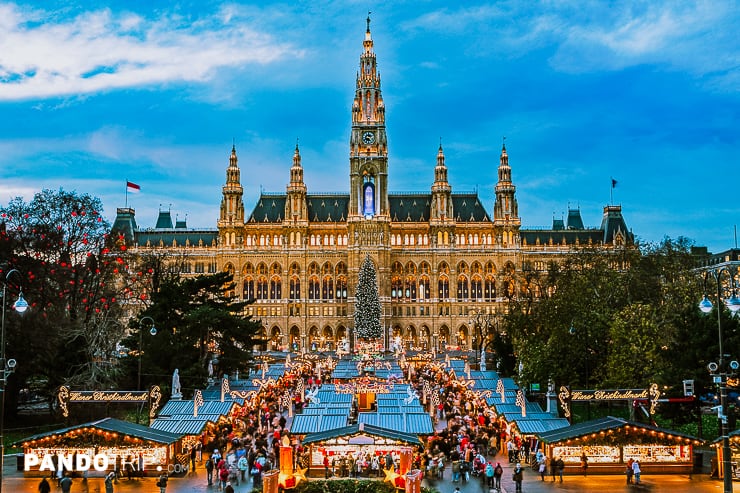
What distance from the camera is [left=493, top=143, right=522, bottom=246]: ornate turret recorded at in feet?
369

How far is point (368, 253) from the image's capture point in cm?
10912

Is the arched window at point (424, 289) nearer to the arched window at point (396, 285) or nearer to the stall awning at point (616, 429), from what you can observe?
the arched window at point (396, 285)

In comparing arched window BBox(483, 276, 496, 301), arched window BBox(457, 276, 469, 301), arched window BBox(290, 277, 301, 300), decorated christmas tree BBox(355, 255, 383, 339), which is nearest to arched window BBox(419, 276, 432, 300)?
arched window BBox(457, 276, 469, 301)

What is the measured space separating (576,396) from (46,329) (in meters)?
29.9

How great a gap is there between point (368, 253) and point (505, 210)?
71.3ft

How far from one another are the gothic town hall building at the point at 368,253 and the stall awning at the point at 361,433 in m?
76.5

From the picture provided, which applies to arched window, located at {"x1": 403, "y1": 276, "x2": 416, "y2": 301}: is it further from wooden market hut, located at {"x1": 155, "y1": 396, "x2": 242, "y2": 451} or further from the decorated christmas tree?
wooden market hut, located at {"x1": 155, "y1": 396, "x2": 242, "y2": 451}

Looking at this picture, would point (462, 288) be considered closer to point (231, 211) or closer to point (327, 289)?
point (327, 289)

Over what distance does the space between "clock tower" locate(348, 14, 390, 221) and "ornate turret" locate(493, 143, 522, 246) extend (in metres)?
16.6

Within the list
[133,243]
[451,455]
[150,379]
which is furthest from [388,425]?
[133,243]

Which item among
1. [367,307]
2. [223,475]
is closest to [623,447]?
[223,475]

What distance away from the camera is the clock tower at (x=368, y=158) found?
111m

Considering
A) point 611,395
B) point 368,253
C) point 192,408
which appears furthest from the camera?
point 368,253

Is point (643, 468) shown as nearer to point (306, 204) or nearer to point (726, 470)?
point (726, 470)
